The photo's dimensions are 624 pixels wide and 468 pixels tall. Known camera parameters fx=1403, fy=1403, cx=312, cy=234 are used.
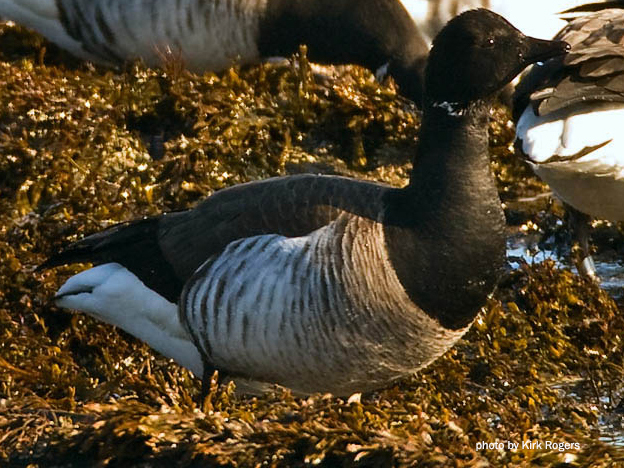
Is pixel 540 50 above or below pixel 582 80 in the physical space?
above

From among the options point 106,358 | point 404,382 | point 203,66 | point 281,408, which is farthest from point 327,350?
point 203,66

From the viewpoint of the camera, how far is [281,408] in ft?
17.9

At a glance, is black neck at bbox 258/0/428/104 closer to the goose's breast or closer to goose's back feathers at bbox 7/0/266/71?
goose's back feathers at bbox 7/0/266/71

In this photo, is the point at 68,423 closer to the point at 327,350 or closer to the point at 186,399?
the point at 186,399

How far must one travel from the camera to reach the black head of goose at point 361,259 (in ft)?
17.9

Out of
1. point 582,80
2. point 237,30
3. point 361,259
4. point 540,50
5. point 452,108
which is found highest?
point 237,30

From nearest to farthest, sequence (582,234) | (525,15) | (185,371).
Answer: (185,371) → (582,234) → (525,15)

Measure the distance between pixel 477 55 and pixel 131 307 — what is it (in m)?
1.85

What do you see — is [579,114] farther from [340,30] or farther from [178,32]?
[178,32]

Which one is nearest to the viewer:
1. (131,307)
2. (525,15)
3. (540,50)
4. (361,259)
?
(361,259)

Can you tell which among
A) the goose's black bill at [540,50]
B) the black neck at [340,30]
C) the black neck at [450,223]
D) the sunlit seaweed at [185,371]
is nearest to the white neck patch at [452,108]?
the black neck at [450,223]

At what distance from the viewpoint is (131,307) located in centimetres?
611

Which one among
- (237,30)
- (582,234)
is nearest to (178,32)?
(237,30)

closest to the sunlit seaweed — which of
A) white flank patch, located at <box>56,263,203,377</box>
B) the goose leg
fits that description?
white flank patch, located at <box>56,263,203,377</box>
